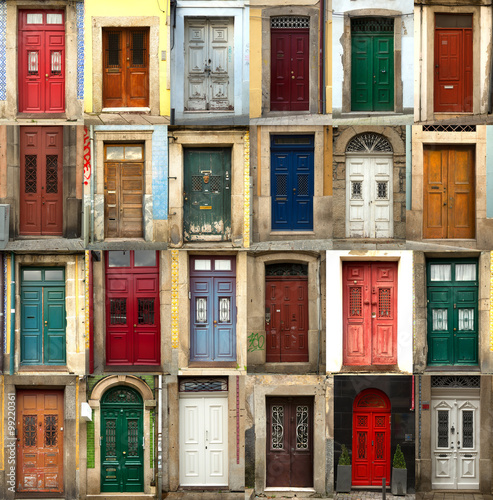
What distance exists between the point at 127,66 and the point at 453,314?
31.1 feet

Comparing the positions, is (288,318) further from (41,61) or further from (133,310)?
(41,61)

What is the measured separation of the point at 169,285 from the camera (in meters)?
15.4

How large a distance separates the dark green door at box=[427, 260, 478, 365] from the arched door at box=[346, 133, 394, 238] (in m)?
1.54

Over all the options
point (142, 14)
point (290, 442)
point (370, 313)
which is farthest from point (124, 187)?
point (290, 442)

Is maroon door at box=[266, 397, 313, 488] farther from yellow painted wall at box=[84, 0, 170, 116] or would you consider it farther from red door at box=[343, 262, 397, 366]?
yellow painted wall at box=[84, 0, 170, 116]

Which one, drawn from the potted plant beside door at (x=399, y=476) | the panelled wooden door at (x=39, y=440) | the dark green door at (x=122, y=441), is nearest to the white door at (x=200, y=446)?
the dark green door at (x=122, y=441)

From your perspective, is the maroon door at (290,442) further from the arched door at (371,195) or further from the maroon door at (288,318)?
the arched door at (371,195)

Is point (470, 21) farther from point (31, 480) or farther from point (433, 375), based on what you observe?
point (31, 480)

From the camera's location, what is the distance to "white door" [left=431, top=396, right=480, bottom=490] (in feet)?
50.7

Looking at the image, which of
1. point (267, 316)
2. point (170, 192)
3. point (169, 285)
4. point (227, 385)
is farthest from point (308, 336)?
point (170, 192)

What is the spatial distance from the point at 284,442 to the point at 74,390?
5.02 metres

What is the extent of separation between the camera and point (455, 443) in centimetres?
1547

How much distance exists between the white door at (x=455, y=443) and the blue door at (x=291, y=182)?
5.35 metres

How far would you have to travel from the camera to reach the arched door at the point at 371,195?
50.7 feet
